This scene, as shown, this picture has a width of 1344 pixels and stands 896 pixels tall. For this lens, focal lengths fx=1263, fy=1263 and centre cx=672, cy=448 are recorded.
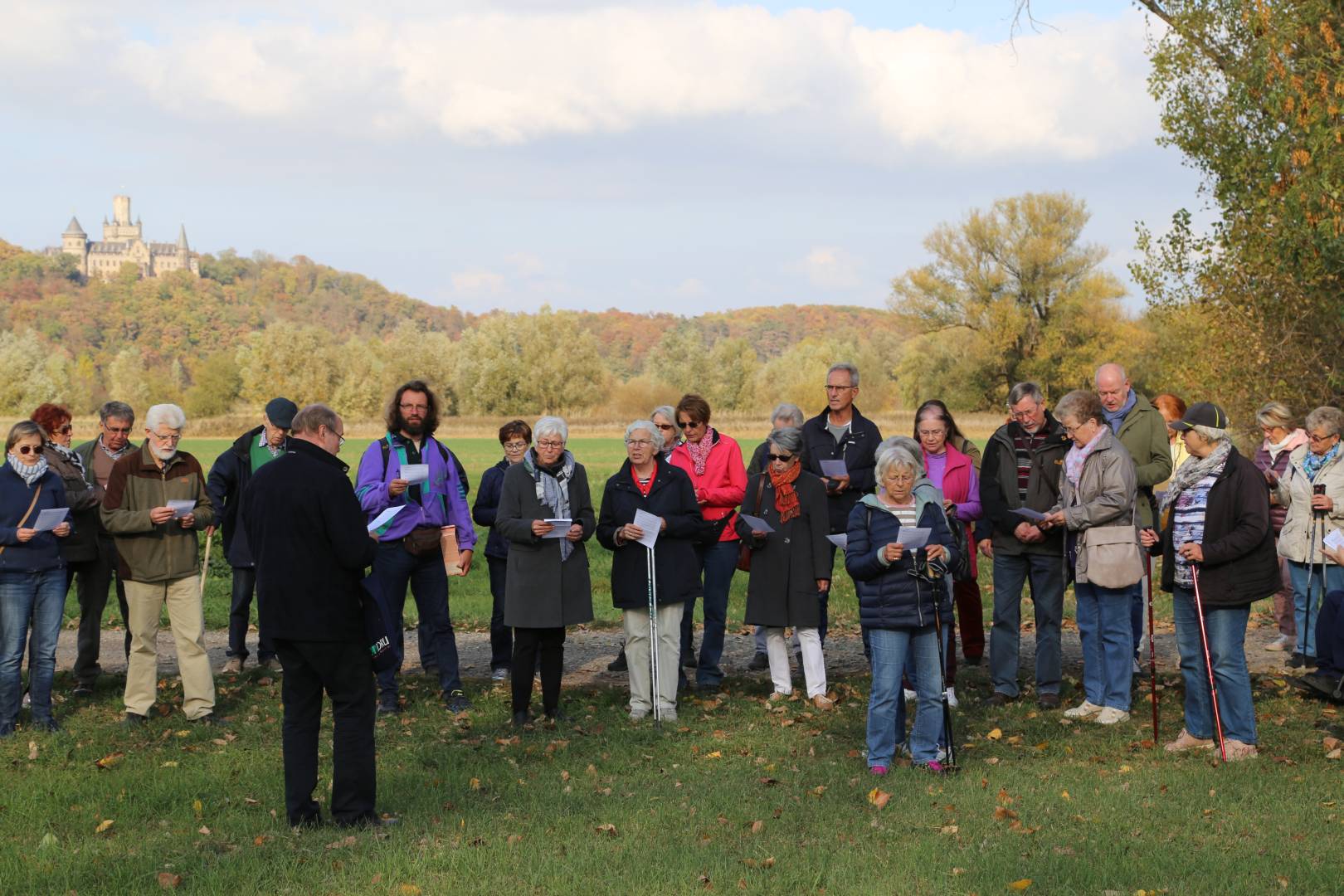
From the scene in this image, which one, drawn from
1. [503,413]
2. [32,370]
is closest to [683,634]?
[503,413]

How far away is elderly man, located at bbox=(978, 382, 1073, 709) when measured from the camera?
30.2ft

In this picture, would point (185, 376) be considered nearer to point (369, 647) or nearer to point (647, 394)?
point (647, 394)

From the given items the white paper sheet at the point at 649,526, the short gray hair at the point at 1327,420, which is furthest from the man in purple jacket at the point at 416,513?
the short gray hair at the point at 1327,420

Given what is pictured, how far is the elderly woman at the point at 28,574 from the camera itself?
8672 mm

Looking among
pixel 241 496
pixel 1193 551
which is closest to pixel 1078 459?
pixel 1193 551

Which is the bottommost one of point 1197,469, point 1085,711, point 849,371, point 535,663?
point 1085,711

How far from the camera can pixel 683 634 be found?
10.7 metres

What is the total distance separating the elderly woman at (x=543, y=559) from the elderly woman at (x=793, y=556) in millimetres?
1324

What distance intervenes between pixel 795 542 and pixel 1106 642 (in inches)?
89.8

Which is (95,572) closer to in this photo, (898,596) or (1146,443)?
(898,596)

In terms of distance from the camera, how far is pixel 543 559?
29.0 feet

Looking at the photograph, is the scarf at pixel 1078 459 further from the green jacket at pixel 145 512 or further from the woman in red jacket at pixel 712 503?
the green jacket at pixel 145 512

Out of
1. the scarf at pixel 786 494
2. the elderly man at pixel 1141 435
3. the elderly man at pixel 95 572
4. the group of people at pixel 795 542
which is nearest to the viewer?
the group of people at pixel 795 542

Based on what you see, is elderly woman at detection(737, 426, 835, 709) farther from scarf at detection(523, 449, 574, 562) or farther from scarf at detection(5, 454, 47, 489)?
scarf at detection(5, 454, 47, 489)
